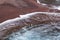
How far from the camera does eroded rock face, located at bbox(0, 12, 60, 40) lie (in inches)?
163

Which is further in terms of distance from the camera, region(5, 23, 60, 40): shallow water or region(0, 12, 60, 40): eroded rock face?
region(0, 12, 60, 40): eroded rock face

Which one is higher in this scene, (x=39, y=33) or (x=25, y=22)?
(x=25, y=22)

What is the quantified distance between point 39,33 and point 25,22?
1.97 feet

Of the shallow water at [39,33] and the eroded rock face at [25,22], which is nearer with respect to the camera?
the shallow water at [39,33]

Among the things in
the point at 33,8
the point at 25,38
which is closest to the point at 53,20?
the point at 25,38

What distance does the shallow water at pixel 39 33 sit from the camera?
388 cm

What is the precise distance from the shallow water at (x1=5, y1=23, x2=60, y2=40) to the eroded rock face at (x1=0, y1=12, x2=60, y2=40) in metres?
0.13

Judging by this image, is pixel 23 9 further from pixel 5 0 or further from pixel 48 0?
pixel 48 0

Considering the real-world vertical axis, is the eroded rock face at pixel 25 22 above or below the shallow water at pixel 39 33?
above

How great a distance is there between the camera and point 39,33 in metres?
4.09

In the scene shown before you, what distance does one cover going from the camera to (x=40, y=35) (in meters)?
3.99

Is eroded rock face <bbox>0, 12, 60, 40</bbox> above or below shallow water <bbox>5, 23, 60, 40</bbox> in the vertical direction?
above

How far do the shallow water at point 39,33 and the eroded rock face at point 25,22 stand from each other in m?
0.13

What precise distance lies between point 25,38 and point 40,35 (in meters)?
0.35
